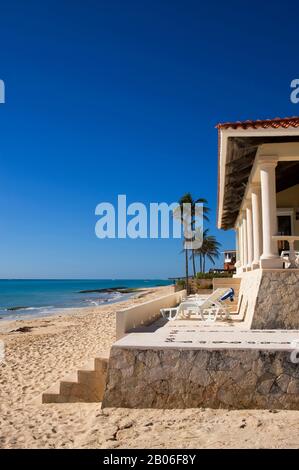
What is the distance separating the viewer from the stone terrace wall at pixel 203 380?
6.18m

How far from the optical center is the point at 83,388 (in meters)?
7.70

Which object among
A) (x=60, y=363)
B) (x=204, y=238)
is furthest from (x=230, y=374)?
(x=204, y=238)

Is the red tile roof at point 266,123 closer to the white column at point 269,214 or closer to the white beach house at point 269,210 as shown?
the white beach house at point 269,210

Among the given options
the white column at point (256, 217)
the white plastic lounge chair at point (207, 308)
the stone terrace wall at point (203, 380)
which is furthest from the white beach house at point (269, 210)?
the stone terrace wall at point (203, 380)

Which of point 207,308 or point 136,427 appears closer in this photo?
point 136,427

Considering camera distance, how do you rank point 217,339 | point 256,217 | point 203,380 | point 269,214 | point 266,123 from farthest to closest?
point 256,217 < point 269,214 < point 266,123 < point 217,339 < point 203,380

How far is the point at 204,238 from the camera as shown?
57.9 meters

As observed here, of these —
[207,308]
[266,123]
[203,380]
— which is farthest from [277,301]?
[266,123]

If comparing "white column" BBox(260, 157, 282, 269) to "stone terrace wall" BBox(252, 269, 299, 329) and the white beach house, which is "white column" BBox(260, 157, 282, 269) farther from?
"stone terrace wall" BBox(252, 269, 299, 329)

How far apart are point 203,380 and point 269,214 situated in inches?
171

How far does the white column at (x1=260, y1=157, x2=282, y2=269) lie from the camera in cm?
898

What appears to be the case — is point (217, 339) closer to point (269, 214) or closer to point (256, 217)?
point (269, 214)

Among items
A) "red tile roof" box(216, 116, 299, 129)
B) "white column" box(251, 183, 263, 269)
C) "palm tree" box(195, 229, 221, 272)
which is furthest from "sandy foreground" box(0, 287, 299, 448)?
"palm tree" box(195, 229, 221, 272)
